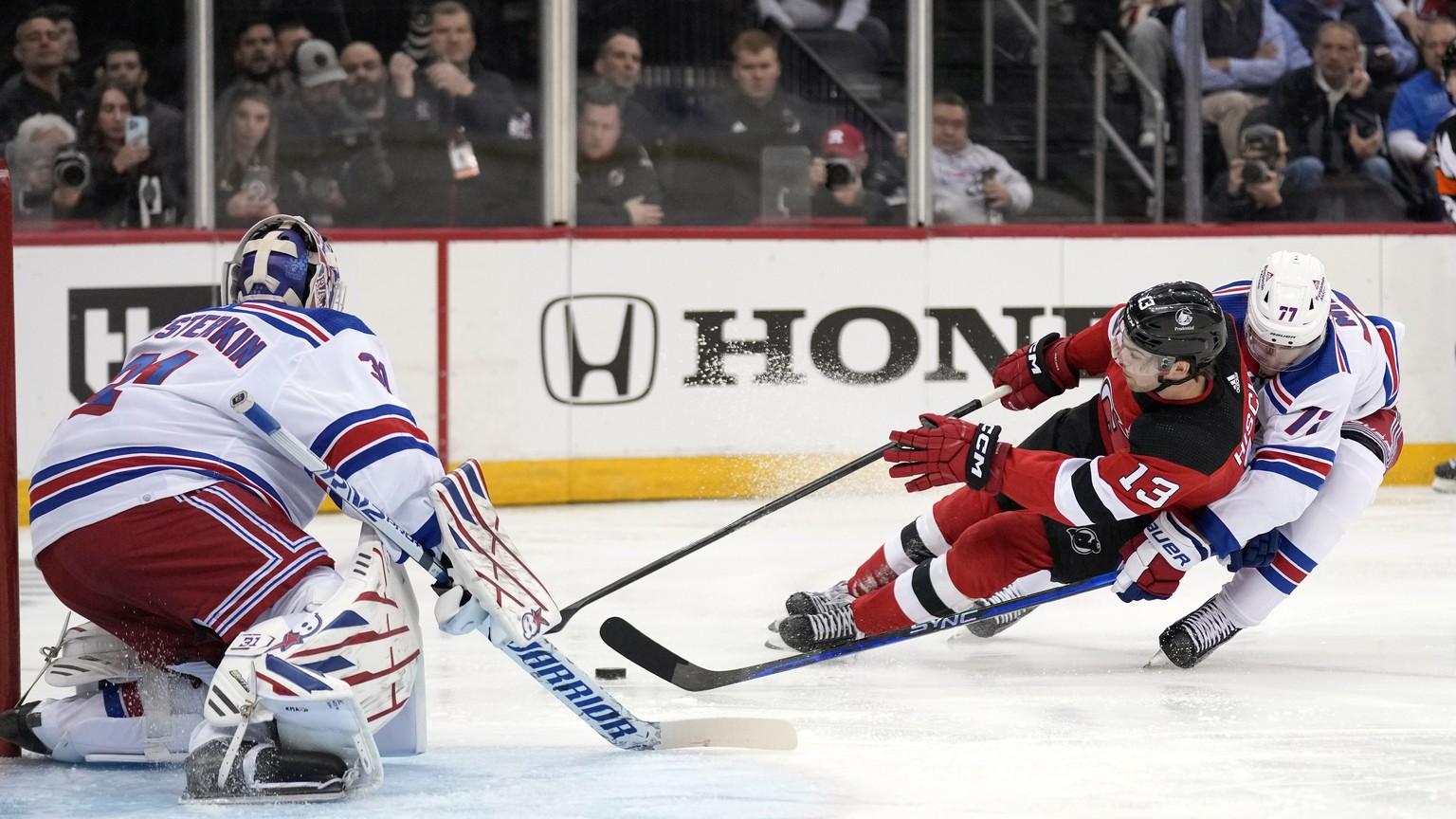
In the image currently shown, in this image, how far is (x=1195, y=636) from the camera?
3.62 m

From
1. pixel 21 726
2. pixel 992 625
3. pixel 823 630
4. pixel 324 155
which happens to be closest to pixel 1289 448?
pixel 992 625

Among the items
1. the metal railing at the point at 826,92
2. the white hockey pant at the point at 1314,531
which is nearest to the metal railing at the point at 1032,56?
the metal railing at the point at 826,92

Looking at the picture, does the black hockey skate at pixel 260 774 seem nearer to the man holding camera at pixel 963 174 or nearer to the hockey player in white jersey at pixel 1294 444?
the hockey player in white jersey at pixel 1294 444

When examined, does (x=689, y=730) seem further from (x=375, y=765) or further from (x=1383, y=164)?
(x=1383, y=164)

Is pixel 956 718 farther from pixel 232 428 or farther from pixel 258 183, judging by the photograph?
pixel 258 183

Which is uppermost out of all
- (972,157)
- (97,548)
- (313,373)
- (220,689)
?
(972,157)

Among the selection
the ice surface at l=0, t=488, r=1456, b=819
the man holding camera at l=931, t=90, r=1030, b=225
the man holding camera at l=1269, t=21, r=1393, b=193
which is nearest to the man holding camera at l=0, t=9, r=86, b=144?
the ice surface at l=0, t=488, r=1456, b=819

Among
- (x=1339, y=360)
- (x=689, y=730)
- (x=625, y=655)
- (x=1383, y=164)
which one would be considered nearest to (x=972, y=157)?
(x=1383, y=164)

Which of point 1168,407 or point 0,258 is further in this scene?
point 1168,407

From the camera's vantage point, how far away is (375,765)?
263cm

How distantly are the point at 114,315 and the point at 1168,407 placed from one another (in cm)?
328

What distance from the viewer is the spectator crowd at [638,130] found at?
18.1 feet

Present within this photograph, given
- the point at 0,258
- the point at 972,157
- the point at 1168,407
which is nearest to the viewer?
the point at 0,258

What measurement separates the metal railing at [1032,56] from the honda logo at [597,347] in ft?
4.48
